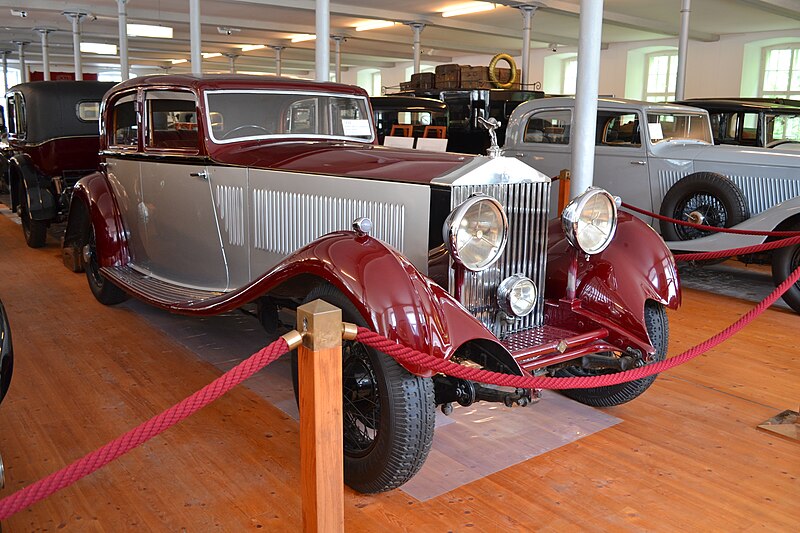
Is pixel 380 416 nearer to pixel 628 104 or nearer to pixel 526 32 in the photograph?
pixel 628 104

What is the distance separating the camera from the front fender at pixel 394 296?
239 cm

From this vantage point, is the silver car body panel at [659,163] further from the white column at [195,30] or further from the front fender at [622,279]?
the white column at [195,30]

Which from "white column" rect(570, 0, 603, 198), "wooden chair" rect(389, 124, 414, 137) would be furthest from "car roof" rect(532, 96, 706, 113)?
"wooden chair" rect(389, 124, 414, 137)

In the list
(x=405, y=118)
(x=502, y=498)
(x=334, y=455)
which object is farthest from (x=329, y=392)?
(x=405, y=118)

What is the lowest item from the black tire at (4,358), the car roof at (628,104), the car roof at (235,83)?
the black tire at (4,358)

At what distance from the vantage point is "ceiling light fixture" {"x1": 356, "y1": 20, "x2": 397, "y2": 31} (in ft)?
62.5

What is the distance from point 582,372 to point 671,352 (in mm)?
1276

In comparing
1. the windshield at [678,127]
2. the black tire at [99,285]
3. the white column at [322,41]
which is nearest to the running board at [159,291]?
the black tire at [99,285]

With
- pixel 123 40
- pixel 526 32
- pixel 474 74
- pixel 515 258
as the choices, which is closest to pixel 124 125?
pixel 515 258

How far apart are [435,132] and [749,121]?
14.4ft

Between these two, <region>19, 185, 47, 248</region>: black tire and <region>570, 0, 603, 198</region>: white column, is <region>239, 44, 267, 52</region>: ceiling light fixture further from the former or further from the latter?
<region>570, 0, 603, 198</region>: white column

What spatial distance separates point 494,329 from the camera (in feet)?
9.87

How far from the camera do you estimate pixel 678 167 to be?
6664 mm

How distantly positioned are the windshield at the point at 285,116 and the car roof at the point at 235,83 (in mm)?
37
